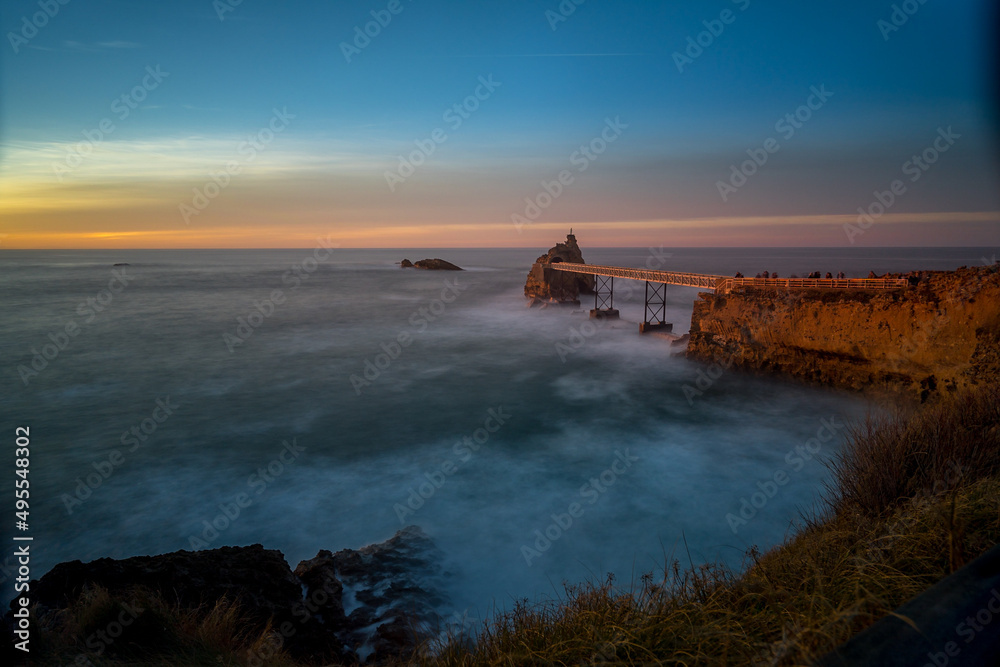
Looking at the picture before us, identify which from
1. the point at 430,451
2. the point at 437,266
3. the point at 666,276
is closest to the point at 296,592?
the point at 430,451

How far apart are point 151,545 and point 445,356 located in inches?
840

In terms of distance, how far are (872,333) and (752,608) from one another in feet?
73.1

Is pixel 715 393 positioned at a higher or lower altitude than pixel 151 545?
higher

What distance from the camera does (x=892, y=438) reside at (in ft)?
23.0

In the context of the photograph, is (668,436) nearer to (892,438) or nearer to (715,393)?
(715,393)

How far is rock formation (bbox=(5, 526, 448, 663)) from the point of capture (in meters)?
7.06

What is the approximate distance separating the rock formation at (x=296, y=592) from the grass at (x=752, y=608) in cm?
99

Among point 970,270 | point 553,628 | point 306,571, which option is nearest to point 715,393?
point 970,270

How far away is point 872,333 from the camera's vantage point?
68.6 feet

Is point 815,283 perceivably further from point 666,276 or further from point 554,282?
point 554,282

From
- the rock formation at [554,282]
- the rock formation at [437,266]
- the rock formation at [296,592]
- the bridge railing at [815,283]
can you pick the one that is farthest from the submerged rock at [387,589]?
the rock formation at [437,266]

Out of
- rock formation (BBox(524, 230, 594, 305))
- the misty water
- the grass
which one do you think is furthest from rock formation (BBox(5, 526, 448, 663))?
rock formation (BBox(524, 230, 594, 305))

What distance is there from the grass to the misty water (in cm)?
224

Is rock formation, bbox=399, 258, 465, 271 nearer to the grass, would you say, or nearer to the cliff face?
the cliff face
